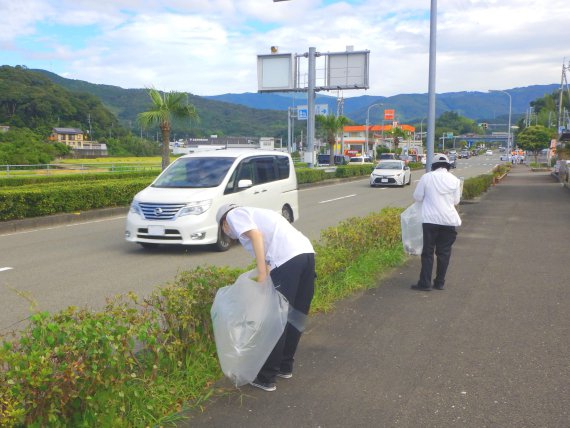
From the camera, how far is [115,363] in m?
3.02

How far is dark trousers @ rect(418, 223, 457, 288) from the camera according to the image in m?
6.55

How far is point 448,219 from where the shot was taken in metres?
6.44

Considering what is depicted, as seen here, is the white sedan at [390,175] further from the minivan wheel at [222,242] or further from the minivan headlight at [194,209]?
the minivan headlight at [194,209]

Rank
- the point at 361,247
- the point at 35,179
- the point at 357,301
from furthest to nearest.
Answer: the point at 35,179 < the point at 361,247 < the point at 357,301

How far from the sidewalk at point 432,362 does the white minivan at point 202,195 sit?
3.46 meters

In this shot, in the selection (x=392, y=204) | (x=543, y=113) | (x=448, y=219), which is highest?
(x=543, y=113)

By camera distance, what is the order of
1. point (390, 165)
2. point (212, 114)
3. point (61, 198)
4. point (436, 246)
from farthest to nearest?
point (212, 114) → point (390, 165) → point (61, 198) → point (436, 246)

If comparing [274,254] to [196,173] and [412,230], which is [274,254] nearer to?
[412,230]

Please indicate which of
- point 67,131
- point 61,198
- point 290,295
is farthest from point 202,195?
point 67,131

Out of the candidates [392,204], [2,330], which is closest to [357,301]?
[2,330]

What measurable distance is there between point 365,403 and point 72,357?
1894 mm

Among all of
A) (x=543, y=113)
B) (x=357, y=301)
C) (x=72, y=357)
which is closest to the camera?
(x=72, y=357)

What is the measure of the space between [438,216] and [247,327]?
3.58 metres

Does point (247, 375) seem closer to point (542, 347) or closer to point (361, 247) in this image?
point (542, 347)
